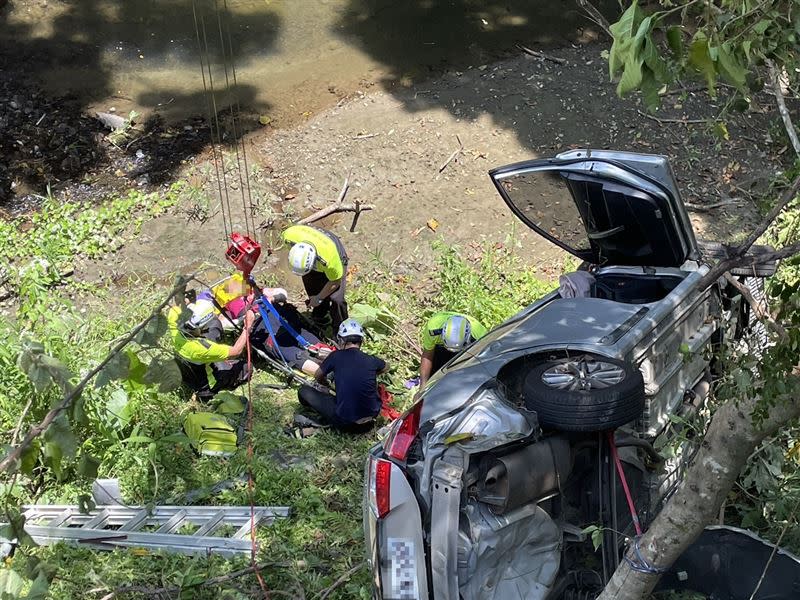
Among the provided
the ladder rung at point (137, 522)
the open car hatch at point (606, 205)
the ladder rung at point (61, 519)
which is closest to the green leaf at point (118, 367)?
the ladder rung at point (137, 522)

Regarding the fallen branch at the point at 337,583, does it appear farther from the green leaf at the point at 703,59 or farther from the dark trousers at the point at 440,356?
the green leaf at the point at 703,59

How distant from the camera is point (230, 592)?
4.91 metres

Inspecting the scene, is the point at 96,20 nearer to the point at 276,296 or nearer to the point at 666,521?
the point at 276,296

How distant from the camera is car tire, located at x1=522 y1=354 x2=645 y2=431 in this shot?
4.11 meters

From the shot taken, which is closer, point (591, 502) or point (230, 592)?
point (591, 502)

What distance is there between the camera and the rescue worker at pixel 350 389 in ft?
20.7

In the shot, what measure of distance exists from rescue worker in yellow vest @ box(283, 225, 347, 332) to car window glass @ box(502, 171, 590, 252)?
1.86 meters

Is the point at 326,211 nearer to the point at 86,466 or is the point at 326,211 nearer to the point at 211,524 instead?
the point at 211,524

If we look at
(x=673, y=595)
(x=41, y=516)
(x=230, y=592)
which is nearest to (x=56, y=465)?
(x=230, y=592)

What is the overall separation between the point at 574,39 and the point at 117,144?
18.5 feet

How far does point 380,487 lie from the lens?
411cm

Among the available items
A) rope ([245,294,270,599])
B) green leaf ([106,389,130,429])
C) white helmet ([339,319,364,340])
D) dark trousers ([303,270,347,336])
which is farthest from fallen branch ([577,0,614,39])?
green leaf ([106,389,130,429])

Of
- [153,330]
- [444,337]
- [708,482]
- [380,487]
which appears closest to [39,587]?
[153,330]

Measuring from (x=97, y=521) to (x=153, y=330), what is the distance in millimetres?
3145
